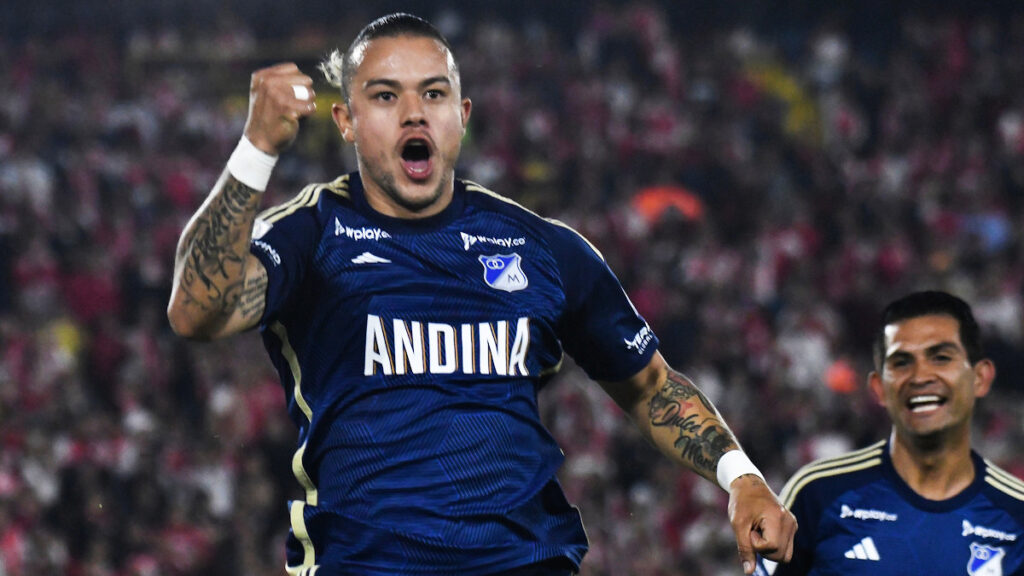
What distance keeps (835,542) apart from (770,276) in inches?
356

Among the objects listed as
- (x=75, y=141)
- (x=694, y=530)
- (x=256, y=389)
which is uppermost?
(x=75, y=141)

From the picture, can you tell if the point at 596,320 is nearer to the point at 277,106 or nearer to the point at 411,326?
the point at 411,326

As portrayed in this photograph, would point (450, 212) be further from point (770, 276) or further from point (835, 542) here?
point (770, 276)

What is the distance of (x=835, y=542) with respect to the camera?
439 centimetres

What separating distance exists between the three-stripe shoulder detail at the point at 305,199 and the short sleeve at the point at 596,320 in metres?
0.56

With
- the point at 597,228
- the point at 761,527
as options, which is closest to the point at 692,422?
the point at 761,527

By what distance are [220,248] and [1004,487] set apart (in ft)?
9.31

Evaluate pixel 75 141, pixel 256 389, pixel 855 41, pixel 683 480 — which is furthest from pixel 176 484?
pixel 855 41

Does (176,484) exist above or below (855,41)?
below

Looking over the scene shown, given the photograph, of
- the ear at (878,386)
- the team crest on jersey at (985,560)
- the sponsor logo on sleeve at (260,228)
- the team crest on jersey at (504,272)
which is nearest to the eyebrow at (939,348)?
the ear at (878,386)

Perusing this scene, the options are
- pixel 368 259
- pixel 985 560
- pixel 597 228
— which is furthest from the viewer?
pixel 597 228

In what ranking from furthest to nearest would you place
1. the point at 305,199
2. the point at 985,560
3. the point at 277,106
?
the point at 985,560 → the point at 305,199 → the point at 277,106

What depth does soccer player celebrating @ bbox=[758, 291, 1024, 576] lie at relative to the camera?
14.3 feet

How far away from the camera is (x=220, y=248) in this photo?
113 inches
